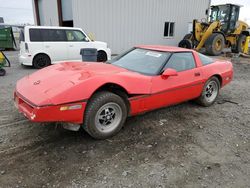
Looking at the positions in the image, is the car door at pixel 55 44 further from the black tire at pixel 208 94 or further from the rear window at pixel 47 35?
the black tire at pixel 208 94

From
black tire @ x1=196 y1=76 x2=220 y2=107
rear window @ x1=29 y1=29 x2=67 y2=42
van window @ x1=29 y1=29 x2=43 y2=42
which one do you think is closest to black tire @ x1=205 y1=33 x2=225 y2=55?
rear window @ x1=29 y1=29 x2=67 y2=42

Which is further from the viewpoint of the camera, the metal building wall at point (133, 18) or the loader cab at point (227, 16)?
the loader cab at point (227, 16)

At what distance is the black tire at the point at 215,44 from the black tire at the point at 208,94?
361 inches

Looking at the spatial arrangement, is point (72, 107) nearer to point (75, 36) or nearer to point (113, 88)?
point (113, 88)

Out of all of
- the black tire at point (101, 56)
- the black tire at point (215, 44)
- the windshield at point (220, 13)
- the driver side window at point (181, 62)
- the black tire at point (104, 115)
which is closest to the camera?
the black tire at point (104, 115)

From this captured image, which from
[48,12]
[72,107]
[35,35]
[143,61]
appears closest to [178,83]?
[143,61]

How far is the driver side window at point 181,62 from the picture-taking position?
3967 millimetres

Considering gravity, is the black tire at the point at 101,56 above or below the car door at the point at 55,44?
below

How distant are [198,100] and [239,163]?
78.4 inches

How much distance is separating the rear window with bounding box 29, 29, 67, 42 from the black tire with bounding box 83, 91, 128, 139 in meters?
6.52

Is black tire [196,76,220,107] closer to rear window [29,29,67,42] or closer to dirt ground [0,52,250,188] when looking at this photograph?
dirt ground [0,52,250,188]

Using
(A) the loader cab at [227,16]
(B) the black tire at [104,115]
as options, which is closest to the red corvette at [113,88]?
(B) the black tire at [104,115]

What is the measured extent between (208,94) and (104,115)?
Result: 9.05 ft

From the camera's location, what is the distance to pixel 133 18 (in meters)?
14.2
